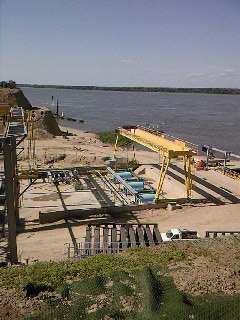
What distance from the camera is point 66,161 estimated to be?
3338 centimetres

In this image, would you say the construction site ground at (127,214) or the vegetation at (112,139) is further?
the vegetation at (112,139)

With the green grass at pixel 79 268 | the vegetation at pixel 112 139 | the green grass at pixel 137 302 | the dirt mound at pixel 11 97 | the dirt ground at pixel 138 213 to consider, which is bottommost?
the dirt ground at pixel 138 213

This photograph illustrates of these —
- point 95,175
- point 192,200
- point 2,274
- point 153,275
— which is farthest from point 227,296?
point 95,175

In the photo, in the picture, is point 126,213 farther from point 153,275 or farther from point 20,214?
point 153,275

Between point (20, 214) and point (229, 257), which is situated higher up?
point (229, 257)

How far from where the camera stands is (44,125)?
157 ft

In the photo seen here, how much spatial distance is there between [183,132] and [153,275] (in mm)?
57630

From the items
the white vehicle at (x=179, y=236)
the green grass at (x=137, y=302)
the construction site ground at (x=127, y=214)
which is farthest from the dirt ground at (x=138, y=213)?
the green grass at (x=137, y=302)

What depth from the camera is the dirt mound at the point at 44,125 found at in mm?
46094

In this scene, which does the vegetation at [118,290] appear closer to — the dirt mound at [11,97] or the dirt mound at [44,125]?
the dirt mound at [44,125]

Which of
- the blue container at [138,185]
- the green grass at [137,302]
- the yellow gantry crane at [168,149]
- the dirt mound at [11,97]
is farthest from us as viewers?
the dirt mound at [11,97]

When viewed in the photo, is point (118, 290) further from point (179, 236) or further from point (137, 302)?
point (179, 236)

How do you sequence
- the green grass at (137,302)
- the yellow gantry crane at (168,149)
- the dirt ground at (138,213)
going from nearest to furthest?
the green grass at (137,302) < the dirt ground at (138,213) < the yellow gantry crane at (168,149)

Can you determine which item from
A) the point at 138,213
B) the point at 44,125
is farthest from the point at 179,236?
the point at 44,125
